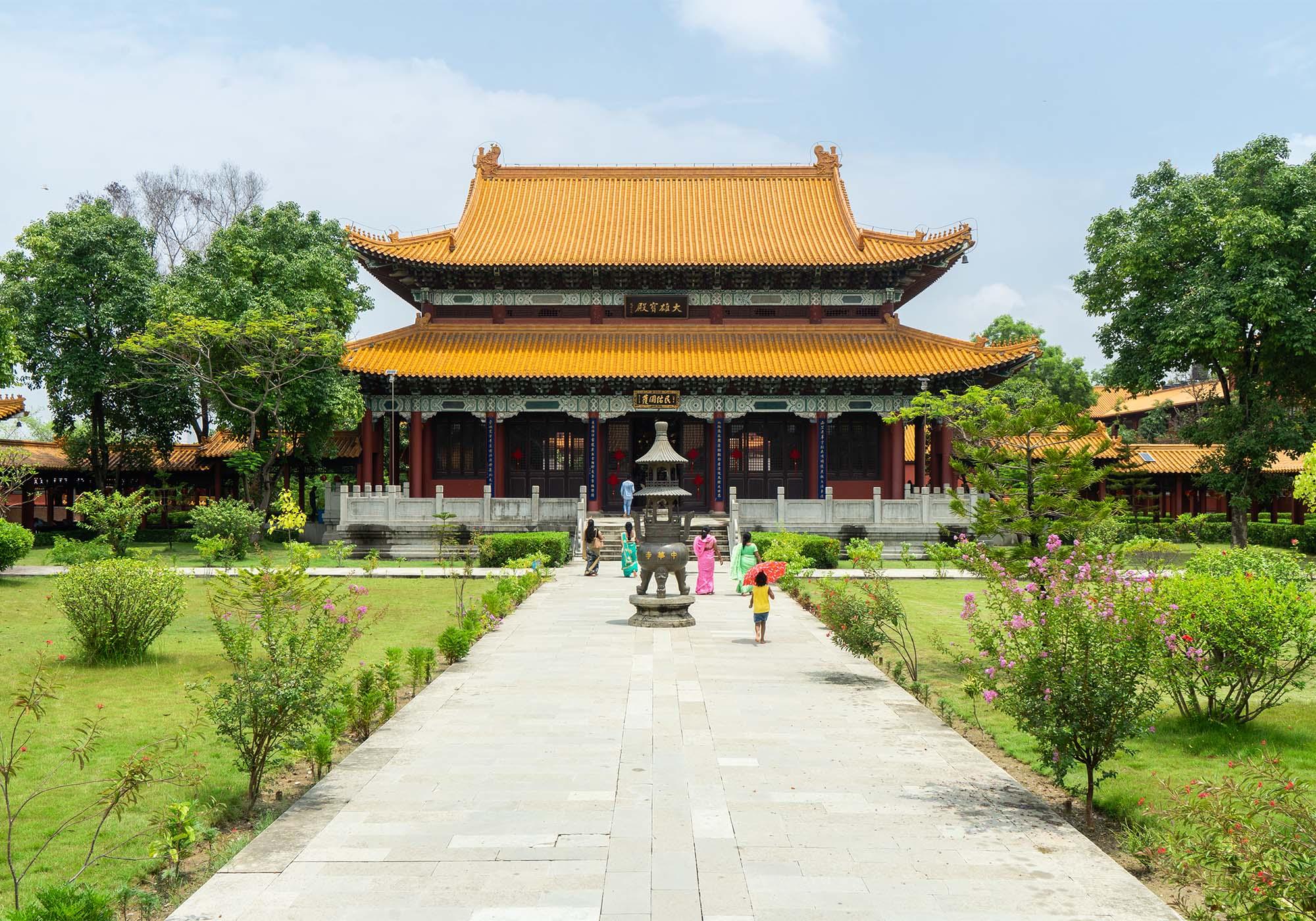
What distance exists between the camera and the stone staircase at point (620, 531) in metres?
27.4

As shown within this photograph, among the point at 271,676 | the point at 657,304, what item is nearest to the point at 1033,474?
the point at 271,676

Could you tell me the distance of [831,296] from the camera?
108 feet

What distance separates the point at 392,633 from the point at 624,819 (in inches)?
354

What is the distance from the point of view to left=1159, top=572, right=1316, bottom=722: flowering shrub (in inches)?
329

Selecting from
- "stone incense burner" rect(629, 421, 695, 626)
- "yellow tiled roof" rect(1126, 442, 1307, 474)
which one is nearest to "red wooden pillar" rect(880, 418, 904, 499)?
"yellow tiled roof" rect(1126, 442, 1307, 474)

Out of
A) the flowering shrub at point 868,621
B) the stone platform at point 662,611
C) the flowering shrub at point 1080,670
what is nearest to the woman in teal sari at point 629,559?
the stone platform at point 662,611

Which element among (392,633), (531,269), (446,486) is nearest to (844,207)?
(531,269)

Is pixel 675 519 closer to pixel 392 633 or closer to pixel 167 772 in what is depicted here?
pixel 392 633

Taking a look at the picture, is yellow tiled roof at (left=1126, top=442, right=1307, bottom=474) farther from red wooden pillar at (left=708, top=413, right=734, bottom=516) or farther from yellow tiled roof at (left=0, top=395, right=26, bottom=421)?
yellow tiled roof at (left=0, top=395, right=26, bottom=421)

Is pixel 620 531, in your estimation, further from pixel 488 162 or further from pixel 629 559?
pixel 488 162

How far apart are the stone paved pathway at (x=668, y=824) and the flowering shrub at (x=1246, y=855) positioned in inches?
11.9

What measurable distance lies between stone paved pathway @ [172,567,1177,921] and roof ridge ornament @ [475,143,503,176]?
30466mm

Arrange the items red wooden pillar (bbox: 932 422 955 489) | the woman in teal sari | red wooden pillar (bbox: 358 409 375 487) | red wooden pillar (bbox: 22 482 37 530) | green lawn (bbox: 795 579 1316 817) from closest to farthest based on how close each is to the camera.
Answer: green lawn (bbox: 795 579 1316 817), the woman in teal sari, red wooden pillar (bbox: 358 409 375 487), red wooden pillar (bbox: 932 422 955 489), red wooden pillar (bbox: 22 482 37 530)

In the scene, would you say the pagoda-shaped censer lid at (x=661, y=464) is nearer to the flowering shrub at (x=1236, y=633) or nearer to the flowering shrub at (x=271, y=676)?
the flowering shrub at (x=1236, y=633)
